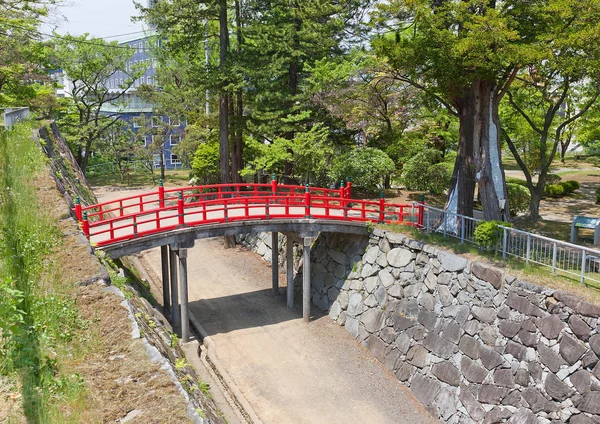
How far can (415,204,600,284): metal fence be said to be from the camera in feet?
43.8

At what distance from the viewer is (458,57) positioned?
1566 cm

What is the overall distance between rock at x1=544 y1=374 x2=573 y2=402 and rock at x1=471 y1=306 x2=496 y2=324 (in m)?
2.17

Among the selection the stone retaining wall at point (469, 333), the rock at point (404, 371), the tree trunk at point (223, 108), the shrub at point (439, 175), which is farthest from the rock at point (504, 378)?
the tree trunk at point (223, 108)

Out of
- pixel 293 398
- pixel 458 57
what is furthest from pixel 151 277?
pixel 458 57

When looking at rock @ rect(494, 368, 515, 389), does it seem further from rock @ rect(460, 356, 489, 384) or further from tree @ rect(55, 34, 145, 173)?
tree @ rect(55, 34, 145, 173)

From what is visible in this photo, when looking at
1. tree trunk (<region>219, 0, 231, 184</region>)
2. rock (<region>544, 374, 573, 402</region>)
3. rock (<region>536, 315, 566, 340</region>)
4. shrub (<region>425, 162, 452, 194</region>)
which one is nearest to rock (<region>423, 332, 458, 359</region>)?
rock (<region>536, 315, 566, 340</region>)

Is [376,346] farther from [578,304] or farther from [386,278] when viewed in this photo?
[578,304]

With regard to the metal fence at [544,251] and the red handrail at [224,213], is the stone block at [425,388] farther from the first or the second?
the red handrail at [224,213]

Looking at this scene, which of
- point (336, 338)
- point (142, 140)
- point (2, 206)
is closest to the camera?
point (2, 206)

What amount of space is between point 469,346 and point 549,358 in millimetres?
2401

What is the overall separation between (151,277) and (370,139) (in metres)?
14.5

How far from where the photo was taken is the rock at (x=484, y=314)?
1415 centimetres

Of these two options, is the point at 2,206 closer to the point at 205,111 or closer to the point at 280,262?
the point at 280,262

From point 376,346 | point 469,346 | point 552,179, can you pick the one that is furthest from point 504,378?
point 552,179
